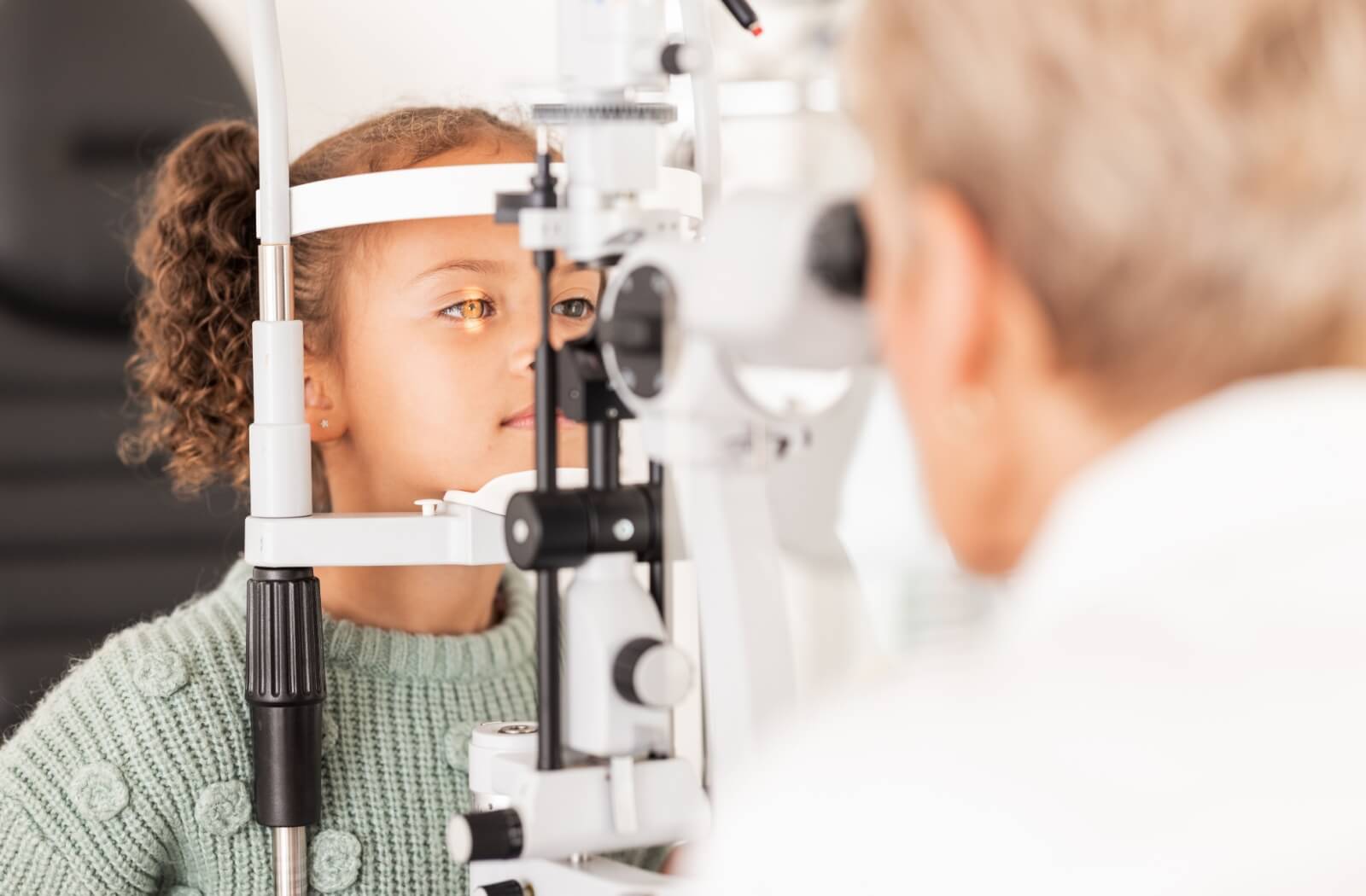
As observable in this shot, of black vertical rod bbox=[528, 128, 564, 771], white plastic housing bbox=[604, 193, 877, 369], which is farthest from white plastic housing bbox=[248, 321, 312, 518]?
white plastic housing bbox=[604, 193, 877, 369]

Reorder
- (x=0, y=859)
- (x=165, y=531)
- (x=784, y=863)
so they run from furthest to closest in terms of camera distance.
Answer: (x=165, y=531), (x=0, y=859), (x=784, y=863)

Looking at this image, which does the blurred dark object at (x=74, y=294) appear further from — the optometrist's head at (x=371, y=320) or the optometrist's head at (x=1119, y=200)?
the optometrist's head at (x=1119, y=200)

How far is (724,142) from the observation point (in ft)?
7.89

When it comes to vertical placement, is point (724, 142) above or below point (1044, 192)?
above

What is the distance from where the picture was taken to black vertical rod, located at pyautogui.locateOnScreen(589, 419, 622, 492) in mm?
801

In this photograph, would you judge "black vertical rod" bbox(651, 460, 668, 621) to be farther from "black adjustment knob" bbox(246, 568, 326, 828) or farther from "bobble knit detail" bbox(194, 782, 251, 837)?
"bobble knit detail" bbox(194, 782, 251, 837)

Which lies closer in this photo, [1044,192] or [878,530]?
[1044,192]

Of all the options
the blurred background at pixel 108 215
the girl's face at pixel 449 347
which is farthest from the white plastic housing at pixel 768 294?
the blurred background at pixel 108 215

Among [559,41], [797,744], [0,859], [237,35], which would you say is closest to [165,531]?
[237,35]

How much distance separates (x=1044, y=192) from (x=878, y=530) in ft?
4.10

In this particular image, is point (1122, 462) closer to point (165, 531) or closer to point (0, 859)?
point (0, 859)

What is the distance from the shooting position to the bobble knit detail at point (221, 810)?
1.06 metres

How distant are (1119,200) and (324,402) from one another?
0.90m

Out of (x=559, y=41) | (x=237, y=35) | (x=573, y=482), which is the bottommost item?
(x=573, y=482)
